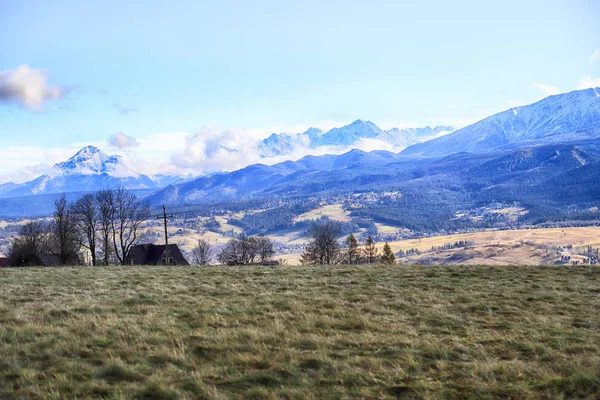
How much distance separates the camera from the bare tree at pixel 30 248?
67.3 meters

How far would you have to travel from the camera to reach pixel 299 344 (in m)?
10.1

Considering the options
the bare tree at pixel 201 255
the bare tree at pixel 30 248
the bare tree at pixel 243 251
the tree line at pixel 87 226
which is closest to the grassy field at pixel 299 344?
the tree line at pixel 87 226

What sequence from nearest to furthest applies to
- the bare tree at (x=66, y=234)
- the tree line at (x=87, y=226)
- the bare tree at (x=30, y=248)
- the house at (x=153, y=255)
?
the bare tree at (x=66, y=234)
the tree line at (x=87, y=226)
the bare tree at (x=30, y=248)
the house at (x=153, y=255)

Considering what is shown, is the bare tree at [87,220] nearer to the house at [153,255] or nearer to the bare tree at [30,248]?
the bare tree at [30,248]

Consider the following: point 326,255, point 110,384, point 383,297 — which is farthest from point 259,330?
point 326,255

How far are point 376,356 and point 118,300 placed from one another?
997 cm

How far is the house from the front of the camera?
7381 centimetres

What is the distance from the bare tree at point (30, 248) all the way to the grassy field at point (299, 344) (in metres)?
56.8

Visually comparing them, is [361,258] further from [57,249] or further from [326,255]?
[57,249]

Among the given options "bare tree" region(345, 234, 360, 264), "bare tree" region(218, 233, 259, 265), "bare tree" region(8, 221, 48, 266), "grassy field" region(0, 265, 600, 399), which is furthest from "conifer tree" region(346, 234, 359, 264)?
"grassy field" region(0, 265, 600, 399)

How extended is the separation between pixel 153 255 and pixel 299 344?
70.4 metres

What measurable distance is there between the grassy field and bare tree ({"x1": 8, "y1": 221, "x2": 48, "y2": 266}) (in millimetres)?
56761

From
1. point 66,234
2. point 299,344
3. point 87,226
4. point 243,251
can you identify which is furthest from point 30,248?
point 299,344

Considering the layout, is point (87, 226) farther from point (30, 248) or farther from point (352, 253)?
point (352, 253)
